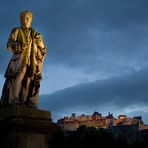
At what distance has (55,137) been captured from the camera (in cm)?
1243

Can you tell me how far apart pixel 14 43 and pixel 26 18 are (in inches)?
40.8

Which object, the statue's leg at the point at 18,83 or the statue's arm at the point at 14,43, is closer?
the statue's leg at the point at 18,83

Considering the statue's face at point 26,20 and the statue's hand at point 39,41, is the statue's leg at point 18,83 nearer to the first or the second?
the statue's hand at point 39,41

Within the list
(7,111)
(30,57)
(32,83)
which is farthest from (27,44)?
(7,111)

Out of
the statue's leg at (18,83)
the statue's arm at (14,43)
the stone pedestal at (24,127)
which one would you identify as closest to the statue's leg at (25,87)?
the statue's leg at (18,83)

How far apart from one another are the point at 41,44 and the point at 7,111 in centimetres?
269

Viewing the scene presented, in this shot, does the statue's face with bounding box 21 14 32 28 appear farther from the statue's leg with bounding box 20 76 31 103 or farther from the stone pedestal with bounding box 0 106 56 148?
the stone pedestal with bounding box 0 106 56 148

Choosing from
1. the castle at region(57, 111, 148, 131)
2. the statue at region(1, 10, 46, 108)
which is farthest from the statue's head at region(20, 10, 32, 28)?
the castle at region(57, 111, 148, 131)

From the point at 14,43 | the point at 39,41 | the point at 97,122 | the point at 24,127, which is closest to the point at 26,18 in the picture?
the point at 39,41

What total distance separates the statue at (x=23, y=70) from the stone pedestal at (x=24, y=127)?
1.70 ft

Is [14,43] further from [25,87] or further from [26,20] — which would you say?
[25,87]

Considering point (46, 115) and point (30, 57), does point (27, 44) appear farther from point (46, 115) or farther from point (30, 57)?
point (46, 115)

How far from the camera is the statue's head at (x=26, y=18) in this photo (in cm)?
1342

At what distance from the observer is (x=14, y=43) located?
12945mm
